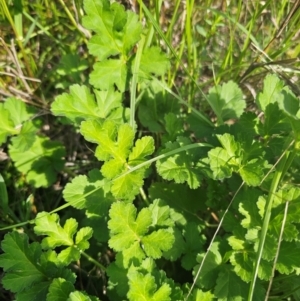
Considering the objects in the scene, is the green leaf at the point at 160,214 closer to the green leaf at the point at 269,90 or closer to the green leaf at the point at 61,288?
the green leaf at the point at 61,288

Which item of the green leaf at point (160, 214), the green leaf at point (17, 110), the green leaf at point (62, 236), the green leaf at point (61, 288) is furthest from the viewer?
the green leaf at point (17, 110)

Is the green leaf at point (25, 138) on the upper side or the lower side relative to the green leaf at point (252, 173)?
upper

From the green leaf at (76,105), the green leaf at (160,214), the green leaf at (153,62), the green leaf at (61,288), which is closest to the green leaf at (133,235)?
the green leaf at (160,214)

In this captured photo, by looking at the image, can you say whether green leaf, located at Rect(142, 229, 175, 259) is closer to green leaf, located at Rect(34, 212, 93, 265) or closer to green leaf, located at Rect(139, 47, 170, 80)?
green leaf, located at Rect(34, 212, 93, 265)

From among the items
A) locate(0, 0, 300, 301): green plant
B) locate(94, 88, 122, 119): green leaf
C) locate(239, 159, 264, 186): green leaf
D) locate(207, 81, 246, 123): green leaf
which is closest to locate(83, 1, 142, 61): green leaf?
locate(0, 0, 300, 301): green plant

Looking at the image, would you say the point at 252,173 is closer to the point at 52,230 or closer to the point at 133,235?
the point at 133,235

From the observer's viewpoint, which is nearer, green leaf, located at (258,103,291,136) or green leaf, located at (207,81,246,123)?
green leaf, located at (258,103,291,136)

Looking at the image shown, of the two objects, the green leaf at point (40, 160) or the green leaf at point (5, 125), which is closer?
the green leaf at point (5, 125)
